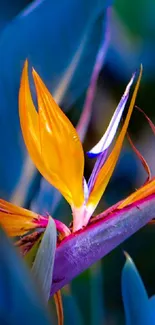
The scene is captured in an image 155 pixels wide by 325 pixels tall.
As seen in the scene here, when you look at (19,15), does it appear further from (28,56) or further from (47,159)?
(47,159)

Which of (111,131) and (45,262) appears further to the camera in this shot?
(111,131)

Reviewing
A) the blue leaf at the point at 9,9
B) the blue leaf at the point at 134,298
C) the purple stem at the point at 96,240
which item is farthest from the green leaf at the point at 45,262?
the blue leaf at the point at 9,9

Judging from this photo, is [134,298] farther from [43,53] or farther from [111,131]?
[43,53]

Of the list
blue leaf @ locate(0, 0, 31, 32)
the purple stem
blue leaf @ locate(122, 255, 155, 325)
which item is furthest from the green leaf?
blue leaf @ locate(0, 0, 31, 32)

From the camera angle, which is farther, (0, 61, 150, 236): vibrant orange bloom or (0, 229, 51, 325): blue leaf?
(0, 61, 150, 236): vibrant orange bloom

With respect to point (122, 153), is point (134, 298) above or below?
below

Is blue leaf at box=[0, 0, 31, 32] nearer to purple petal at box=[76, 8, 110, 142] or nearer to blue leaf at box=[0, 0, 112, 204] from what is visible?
blue leaf at box=[0, 0, 112, 204]

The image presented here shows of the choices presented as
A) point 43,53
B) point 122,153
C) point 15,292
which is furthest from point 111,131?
point 15,292

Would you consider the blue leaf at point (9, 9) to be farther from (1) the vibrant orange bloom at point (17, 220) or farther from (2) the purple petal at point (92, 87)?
(1) the vibrant orange bloom at point (17, 220)
